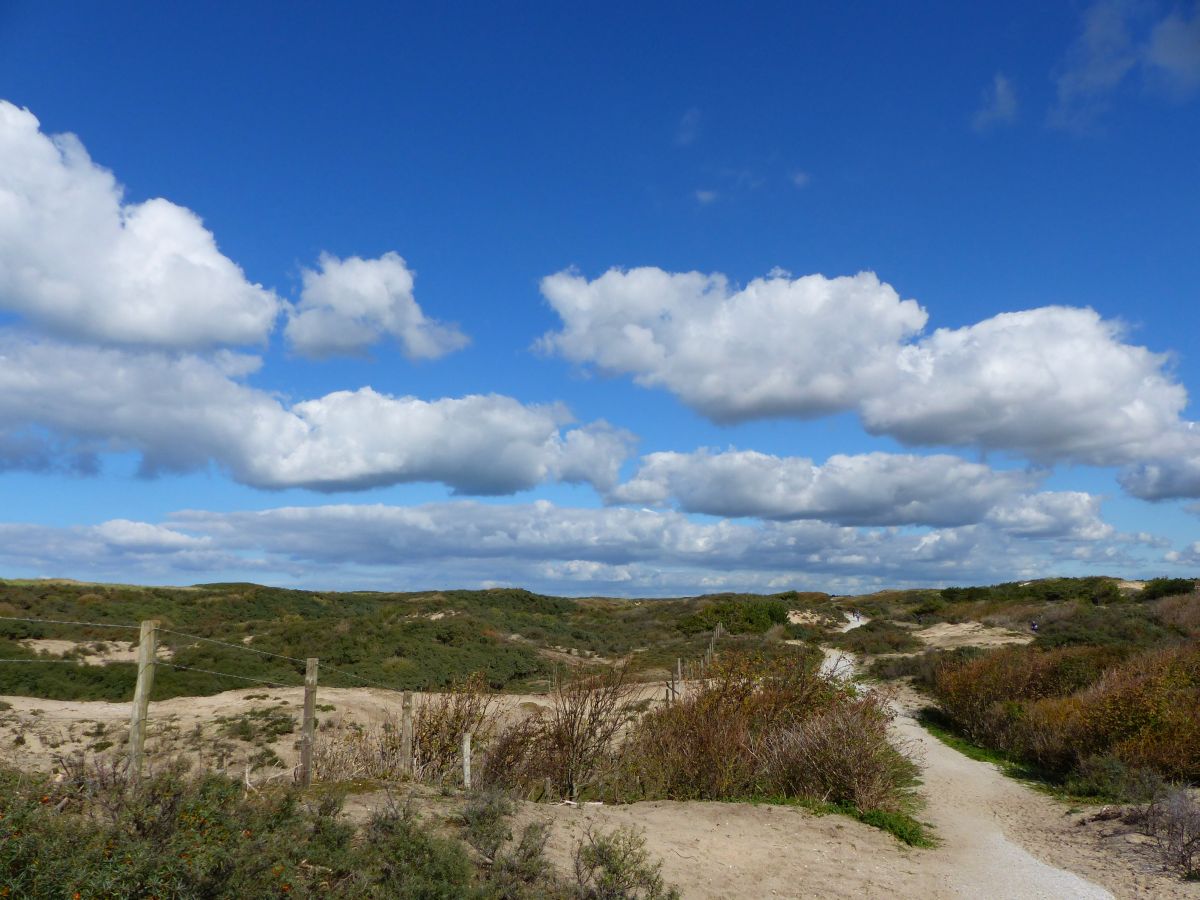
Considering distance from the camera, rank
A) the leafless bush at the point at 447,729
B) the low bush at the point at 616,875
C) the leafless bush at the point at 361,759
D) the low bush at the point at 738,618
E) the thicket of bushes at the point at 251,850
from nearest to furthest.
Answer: the thicket of bushes at the point at 251,850 → the low bush at the point at 616,875 → the leafless bush at the point at 361,759 → the leafless bush at the point at 447,729 → the low bush at the point at 738,618

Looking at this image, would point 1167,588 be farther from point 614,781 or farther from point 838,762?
point 614,781

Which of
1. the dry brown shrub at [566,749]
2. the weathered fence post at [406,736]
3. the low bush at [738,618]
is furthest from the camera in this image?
the low bush at [738,618]

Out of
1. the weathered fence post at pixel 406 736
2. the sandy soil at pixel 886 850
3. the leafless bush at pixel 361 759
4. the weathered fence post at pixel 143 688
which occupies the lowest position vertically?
the sandy soil at pixel 886 850

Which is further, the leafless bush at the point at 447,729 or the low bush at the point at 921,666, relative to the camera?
the low bush at the point at 921,666

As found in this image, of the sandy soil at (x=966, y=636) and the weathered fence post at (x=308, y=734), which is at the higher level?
the weathered fence post at (x=308, y=734)

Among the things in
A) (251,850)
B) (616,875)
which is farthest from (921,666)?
(251,850)

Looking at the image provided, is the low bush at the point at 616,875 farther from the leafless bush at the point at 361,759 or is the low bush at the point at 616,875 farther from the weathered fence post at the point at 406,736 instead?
the weathered fence post at the point at 406,736

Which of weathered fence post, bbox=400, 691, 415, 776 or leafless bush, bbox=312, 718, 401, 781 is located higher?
weathered fence post, bbox=400, 691, 415, 776

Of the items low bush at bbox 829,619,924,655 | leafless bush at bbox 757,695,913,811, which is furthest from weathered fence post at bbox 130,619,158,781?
low bush at bbox 829,619,924,655

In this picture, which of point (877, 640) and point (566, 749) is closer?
point (566, 749)

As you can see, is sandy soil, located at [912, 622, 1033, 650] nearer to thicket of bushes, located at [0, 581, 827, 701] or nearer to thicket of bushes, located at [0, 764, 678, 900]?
thicket of bushes, located at [0, 581, 827, 701]

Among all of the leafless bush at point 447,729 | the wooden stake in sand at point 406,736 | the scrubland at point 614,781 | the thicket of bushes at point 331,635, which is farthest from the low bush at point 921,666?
the wooden stake in sand at point 406,736

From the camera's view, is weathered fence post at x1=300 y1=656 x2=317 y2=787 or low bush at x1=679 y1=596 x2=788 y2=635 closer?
weathered fence post at x1=300 y1=656 x2=317 y2=787

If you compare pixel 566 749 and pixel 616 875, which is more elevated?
pixel 566 749
